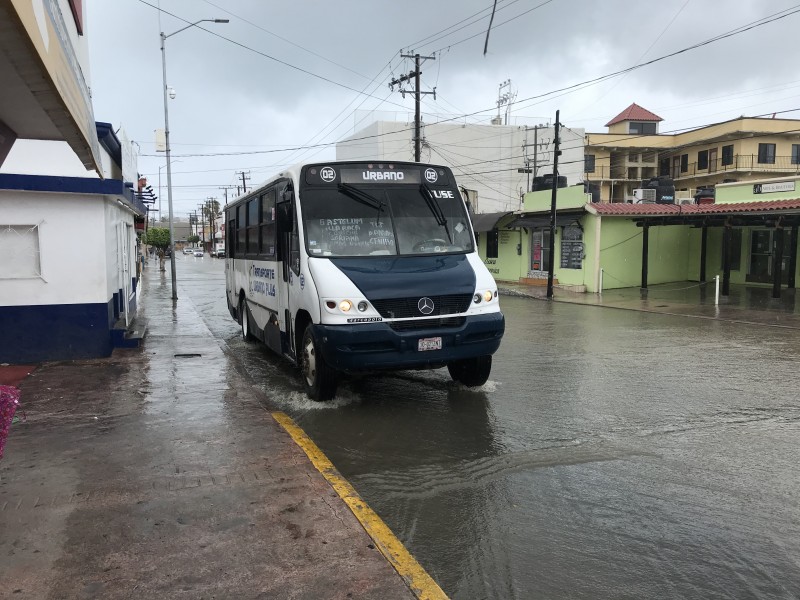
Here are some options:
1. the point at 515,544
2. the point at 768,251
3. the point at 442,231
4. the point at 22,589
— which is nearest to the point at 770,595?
the point at 515,544

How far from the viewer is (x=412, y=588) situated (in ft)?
10.6

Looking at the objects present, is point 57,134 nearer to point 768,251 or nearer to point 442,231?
A: point 442,231

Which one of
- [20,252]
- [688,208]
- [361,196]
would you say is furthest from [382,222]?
[688,208]

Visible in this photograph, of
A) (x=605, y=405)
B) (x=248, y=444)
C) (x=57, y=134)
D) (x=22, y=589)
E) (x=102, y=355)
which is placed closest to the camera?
(x=22, y=589)

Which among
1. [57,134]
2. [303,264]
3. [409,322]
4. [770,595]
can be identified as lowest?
[770,595]

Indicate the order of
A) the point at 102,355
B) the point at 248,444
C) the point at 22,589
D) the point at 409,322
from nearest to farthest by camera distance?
the point at 22,589 → the point at 248,444 → the point at 409,322 → the point at 102,355

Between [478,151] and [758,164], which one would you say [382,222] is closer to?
[478,151]

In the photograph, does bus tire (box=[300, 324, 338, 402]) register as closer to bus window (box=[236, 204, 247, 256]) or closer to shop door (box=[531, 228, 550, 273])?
bus window (box=[236, 204, 247, 256])

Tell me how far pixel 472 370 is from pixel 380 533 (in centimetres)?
403

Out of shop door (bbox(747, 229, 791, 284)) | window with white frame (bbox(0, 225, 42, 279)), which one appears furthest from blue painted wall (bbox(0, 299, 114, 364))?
shop door (bbox(747, 229, 791, 284))

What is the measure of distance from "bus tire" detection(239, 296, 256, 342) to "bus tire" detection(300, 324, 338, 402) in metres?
4.30

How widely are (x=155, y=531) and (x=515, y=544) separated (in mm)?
2217

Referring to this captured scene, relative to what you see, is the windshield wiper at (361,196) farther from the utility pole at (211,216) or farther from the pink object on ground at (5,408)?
the utility pole at (211,216)

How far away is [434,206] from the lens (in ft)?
24.6
